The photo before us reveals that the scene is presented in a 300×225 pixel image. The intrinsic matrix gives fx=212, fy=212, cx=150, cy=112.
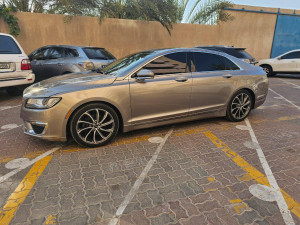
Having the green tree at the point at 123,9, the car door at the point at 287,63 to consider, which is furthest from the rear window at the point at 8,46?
the car door at the point at 287,63

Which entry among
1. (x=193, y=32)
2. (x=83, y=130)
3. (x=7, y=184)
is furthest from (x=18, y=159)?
(x=193, y=32)

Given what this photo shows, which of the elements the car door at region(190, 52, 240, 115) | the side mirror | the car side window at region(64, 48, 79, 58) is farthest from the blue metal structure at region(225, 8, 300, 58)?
the side mirror

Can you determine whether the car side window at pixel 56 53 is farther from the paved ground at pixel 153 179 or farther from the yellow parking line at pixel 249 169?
the yellow parking line at pixel 249 169

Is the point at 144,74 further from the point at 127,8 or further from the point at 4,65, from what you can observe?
the point at 127,8

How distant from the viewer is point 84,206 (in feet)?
7.04

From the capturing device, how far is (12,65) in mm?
5469

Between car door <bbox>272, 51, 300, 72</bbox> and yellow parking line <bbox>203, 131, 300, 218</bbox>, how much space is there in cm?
993

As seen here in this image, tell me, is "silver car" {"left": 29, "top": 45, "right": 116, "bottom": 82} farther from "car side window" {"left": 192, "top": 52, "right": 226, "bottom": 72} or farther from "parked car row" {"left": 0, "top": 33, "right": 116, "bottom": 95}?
"car side window" {"left": 192, "top": 52, "right": 226, "bottom": 72}

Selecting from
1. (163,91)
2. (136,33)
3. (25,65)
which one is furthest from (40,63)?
(136,33)

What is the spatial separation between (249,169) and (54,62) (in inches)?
257

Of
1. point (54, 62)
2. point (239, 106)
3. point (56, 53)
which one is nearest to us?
point (239, 106)

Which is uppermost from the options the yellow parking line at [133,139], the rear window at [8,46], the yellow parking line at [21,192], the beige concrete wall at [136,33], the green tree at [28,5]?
the green tree at [28,5]

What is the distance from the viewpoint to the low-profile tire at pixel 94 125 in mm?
3166

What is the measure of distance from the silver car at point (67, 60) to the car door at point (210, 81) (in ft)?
10.9
